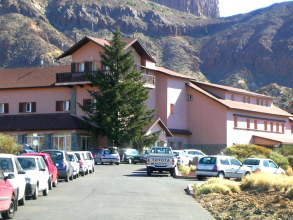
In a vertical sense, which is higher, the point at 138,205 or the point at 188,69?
the point at 188,69

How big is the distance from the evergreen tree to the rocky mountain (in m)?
61.5

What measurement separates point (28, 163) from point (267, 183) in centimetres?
945

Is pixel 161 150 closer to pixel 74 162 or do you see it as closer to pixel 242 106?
pixel 74 162

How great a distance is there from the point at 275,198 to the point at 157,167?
673 inches

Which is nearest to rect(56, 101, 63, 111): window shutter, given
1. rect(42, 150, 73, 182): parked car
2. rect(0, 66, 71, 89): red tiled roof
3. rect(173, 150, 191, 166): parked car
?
rect(0, 66, 71, 89): red tiled roof

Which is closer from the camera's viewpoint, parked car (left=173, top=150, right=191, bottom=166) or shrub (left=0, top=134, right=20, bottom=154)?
shrub (left=0, top=134, right=20, bottom=154)

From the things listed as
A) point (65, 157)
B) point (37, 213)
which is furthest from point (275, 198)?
point (65, 157)

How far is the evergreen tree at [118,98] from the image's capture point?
54.1m

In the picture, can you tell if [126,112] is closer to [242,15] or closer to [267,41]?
[267,41]

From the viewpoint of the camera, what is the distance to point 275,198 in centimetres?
1772

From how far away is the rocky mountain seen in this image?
126812 mm

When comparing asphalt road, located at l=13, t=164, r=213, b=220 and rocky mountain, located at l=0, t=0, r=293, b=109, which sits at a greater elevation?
rocky mountain, located at l=0, t=0, r=293, b=109

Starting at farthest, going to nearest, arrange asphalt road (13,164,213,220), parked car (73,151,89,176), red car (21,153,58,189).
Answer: parked car (73,151,89,176)
red car (21,153,58,189)
asphalt road (13,164,213,220)

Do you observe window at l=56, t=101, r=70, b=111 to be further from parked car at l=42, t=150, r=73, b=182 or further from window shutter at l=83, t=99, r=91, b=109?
parked car at l=42, t=150, r=73, b=182
